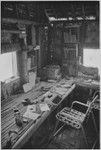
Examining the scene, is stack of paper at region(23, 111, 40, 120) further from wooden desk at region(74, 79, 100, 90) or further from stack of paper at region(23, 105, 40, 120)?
wooden desk at region(74, 79, 100, 90)

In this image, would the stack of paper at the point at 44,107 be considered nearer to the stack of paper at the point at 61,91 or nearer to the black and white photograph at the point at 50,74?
the black and white photograph at the point at 50,74

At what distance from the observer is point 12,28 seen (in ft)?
18.6

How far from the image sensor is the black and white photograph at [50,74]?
5.12 metres

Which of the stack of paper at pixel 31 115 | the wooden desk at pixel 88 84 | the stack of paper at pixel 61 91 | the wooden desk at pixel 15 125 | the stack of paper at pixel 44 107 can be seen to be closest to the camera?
the wooden desk at pixel 15 125

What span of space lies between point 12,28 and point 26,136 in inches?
132

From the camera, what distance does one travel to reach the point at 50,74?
25.5ft

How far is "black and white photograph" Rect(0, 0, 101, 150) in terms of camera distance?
512cm

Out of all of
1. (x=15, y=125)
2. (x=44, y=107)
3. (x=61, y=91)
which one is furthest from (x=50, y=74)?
(x=15, y=125)

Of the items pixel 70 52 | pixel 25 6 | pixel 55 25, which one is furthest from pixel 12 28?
pixel 70 52

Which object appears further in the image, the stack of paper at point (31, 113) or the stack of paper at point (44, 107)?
the stack of paper at point (44, 107)

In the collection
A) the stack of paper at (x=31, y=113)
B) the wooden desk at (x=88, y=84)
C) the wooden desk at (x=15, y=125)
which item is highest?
the wooden desk at (x=88, y=84)

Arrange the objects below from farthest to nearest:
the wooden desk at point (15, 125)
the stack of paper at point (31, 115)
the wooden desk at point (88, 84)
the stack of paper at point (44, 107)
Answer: the wooden desk at point (88, 84) < the stack of paper at point (44, 107) < the stack of paper at point (31, 115) < the wooden desk at point (15, 125)

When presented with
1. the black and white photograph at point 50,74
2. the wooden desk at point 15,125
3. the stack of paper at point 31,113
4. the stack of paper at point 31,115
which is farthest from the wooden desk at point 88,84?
the stack of paper at point 31,115

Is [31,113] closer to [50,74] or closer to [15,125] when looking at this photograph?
[15,125]
